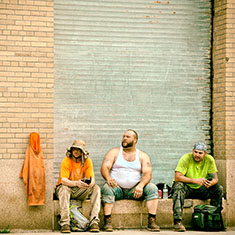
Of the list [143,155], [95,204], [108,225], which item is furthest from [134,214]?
[143,155]

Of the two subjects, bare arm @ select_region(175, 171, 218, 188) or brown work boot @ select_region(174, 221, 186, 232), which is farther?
bare arm @ select_region(175, 171, 218, 188)

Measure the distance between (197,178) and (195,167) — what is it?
0.20m

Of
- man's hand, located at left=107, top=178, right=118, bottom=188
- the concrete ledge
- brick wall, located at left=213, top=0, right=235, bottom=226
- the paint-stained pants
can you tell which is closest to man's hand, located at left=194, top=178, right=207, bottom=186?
the paint-stained pants

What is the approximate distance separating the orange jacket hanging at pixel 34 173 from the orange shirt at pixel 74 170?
328 mm

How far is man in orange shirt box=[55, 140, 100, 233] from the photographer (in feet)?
27.2

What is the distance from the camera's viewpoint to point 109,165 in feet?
29.3

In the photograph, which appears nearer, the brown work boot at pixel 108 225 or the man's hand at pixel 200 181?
the brown work boot at pixel 108 225

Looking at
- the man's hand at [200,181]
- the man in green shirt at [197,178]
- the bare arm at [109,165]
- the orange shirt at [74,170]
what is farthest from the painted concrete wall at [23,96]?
the man's hand at [200,181]

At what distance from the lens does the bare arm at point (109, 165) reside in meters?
8.74

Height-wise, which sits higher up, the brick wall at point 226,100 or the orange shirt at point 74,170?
the brick wall at point 226,100

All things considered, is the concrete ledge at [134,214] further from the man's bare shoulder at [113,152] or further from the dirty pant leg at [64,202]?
the man's bare shoulder at [113,152]

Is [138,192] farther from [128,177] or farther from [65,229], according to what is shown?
[65,229]

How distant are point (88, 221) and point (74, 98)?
229 cm

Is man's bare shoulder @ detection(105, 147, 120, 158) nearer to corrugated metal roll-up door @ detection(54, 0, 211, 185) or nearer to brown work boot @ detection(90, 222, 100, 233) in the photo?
corrugated metal roll-up door @ detection(54, 0, 211, 185)
